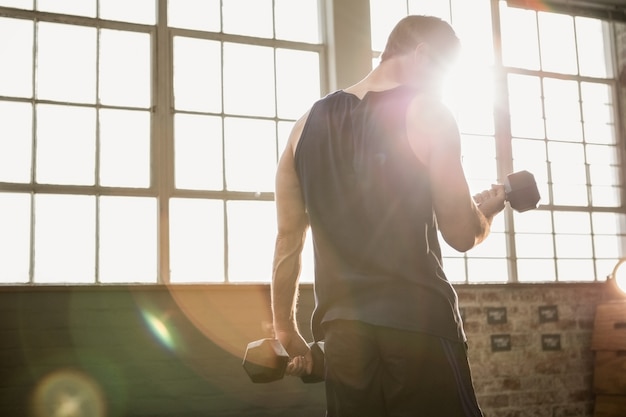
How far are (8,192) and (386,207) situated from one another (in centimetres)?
330

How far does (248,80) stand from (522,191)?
328 cm

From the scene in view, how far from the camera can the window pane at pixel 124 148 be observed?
4691 millimetres

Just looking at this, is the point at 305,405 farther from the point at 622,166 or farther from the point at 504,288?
the point at 622,166

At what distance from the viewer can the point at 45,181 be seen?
14.9 feet

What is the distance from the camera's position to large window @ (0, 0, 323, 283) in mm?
4523

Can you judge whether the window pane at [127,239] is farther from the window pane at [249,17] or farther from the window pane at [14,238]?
the window pane at [249,17]

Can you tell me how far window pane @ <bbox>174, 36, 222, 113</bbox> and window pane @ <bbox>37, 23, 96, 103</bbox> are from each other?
1.71 ft

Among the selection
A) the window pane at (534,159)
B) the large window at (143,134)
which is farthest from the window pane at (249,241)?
the window pane at (534,159)

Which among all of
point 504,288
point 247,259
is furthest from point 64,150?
point 504,288

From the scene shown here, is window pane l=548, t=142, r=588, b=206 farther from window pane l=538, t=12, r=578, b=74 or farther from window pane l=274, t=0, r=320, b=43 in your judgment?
window pane l=274, t=0, r=320, b=43

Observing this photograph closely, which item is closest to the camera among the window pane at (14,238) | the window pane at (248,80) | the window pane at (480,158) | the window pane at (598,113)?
the window pane at (14,238)

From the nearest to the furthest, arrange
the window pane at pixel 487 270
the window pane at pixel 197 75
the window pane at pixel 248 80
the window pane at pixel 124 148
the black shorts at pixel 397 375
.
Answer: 1. the black shorts at pixel 397 375
2. the window pane at pixel 124 148
3. the window pane at pixel 197 75
4. the window pane at pixel 248 80
5. the window pane at pixel 487 270

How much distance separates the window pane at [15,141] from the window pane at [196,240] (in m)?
0.88

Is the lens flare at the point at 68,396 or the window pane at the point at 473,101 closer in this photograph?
the lens flare at the point at 68,396
